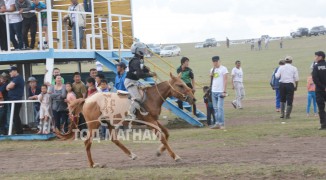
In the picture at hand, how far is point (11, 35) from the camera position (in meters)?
20.5

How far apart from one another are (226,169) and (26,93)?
12764 millimetres

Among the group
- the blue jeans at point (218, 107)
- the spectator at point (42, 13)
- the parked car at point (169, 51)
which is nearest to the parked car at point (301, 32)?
the parked car at point (169, 51)

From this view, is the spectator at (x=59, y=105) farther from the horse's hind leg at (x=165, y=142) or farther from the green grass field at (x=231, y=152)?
the horse's hind leg at (x=165, y=142)

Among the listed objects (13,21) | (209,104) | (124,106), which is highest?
(13,21)

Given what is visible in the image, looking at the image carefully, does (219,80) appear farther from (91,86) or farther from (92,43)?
(92,43)

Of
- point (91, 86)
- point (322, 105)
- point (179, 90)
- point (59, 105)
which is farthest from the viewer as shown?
point (59, 105)

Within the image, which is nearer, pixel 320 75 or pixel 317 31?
pixel 320 75

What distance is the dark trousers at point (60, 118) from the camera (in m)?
19.2

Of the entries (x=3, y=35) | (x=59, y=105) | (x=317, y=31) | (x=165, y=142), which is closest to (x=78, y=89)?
(x=59, y=105)

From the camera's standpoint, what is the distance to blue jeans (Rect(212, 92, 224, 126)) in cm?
1930

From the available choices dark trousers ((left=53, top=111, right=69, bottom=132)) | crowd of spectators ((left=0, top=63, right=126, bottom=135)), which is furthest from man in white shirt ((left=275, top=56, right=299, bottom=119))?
dark trousers ((left=53, top=111, right=69, bottom=132))

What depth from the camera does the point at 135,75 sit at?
47.1 ft

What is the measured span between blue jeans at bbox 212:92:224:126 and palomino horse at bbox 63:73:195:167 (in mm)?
4708

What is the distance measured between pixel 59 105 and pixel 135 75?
5419mm
